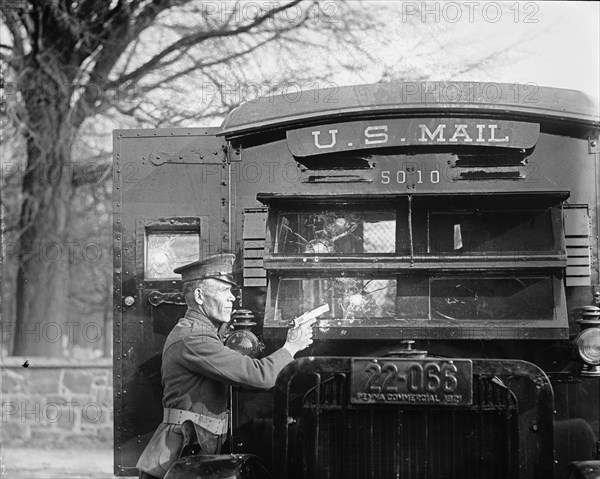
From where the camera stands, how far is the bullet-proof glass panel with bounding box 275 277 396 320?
17.6 feet

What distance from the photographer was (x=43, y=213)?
54.2 ft

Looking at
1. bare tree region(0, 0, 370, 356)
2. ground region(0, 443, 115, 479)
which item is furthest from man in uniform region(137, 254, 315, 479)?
bare tree region(0, 0, 370, 356)

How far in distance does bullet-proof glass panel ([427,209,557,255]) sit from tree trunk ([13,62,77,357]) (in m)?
11.3

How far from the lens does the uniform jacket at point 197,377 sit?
520 centimetres

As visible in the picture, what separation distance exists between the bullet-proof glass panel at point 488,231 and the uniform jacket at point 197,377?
111cm

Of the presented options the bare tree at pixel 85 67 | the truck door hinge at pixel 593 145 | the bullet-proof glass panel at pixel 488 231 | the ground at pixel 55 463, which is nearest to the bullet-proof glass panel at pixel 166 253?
the bullet-proof glass panel at pixel 488 231

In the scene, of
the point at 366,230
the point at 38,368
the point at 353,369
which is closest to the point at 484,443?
the point at 353,369

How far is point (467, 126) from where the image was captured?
5430 mm

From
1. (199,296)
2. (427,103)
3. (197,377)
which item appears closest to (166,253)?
(199,296)

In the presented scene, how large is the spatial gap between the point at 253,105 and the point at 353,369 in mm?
1854

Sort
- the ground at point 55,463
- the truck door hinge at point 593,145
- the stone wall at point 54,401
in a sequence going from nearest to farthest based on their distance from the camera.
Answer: the truck door hinge at point 593,145, the ground at point 55,463, the stone wall at point 54,401

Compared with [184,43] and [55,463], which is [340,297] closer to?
[55,463]

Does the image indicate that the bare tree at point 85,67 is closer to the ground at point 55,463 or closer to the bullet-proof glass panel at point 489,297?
the ground at point 55,463

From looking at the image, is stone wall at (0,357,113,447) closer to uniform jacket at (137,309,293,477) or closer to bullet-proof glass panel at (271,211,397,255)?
uniform jacket at (137,309,293,477)
